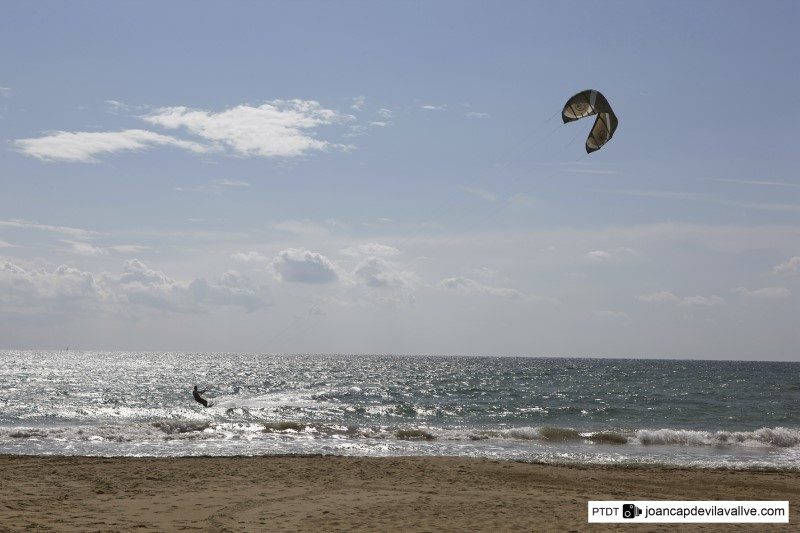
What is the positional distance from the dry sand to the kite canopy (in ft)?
22.4

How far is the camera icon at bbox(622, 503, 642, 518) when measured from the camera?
11281 mm

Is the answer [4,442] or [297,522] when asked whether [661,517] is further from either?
[4,442]

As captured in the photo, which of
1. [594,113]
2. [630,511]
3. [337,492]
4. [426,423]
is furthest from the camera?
[426,423]

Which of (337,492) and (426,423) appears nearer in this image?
(337,492)

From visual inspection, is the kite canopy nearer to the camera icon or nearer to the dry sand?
the camera icon

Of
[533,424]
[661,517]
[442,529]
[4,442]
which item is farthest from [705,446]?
[4,442]

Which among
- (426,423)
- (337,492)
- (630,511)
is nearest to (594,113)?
(630,511)

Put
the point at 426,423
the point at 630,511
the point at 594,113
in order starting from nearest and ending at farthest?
the point at 630,511 < the point at 594,113 < the point at 426,423

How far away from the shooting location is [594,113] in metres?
13.4

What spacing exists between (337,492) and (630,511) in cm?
515

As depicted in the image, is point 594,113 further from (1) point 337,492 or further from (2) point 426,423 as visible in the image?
(2) point 426,423

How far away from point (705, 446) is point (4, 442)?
21.6m

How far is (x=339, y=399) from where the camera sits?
40.2 m

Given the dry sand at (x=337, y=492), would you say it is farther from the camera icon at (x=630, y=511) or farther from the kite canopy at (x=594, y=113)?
the kite canopy at (x=594, y=113)
